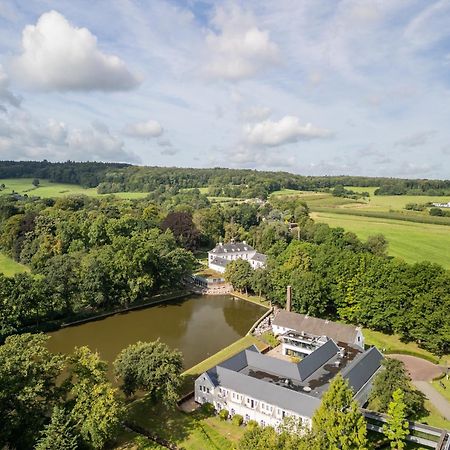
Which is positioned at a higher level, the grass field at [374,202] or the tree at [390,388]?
the grass field at [374,202]

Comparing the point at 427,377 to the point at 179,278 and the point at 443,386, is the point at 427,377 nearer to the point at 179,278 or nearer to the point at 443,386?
the point at 443,386

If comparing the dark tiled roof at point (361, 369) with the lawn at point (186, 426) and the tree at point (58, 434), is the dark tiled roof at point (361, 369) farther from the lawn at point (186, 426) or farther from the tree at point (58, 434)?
the tree at point (58, 434)

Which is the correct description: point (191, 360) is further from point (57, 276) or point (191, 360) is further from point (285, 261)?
point (285, 261)

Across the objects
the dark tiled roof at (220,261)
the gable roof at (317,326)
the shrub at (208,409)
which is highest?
the gable roof at (317,326)

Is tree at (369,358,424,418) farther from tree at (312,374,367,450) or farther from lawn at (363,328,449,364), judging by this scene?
lawn at (363,328,449,364)

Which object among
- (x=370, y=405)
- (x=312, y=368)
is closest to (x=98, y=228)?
(x=312, y=368)

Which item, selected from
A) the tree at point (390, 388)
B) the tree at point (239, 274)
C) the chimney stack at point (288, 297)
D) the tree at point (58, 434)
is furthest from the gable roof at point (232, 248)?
the tree at point (58, 434)
